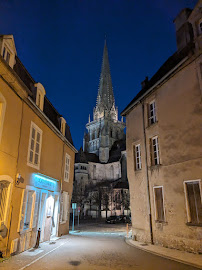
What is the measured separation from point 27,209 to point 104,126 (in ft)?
234

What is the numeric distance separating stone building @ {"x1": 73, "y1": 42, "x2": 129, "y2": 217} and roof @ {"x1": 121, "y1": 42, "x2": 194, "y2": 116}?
115 ft

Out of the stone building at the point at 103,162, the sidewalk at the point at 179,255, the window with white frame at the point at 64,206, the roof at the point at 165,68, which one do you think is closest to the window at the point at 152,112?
the roof at the point at 165,68

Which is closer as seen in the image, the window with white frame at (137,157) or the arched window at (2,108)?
the arched window at (2,108)

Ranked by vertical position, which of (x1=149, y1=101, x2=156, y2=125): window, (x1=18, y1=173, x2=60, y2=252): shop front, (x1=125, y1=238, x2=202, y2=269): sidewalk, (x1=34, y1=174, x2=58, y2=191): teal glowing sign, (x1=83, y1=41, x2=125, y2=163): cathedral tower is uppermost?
(x1=83, y1=41, x2=125, y2=163): cathedral tower

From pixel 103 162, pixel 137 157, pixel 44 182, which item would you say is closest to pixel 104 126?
pixel 103 162

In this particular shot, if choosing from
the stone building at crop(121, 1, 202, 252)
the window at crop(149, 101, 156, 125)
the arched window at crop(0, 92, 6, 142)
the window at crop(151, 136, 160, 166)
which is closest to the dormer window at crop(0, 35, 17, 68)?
the arched window at crop(0, 92, 6, 142)

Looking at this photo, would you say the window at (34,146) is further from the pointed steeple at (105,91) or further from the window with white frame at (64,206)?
the pointed steeple at (105,91)

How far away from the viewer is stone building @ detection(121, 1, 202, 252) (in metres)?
9.62

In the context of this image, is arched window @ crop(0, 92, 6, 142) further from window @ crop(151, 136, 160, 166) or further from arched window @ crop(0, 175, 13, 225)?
window @ crop(151, 136, 160, 166)

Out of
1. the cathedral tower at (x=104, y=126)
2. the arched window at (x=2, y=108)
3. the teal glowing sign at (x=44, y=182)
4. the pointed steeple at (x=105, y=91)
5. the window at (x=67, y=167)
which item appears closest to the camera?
the arched window at (x=2, y=108)

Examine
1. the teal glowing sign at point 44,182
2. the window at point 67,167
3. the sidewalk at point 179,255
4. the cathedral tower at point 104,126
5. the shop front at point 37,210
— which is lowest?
the sidewalk at point 179,255

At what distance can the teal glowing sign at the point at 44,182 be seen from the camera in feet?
35.8

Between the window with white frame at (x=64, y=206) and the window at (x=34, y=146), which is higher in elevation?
the window at (x=34, y=146)

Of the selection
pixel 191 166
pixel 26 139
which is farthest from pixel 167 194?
pixel 26 139
